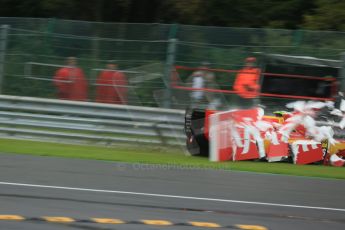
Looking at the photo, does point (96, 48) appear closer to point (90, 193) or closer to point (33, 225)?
point (90, 193)

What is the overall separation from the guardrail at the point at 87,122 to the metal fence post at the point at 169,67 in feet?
2.11

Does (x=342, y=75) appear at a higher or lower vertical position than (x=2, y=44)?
lower

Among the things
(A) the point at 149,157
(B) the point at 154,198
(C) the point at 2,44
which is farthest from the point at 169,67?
(B) the point at 154,198

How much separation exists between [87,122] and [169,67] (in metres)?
2.25

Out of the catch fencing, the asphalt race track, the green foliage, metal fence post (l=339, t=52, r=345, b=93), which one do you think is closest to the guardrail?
the catch fencing

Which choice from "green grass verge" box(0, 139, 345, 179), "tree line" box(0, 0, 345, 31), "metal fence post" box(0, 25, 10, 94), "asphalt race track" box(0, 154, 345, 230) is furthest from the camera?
"tree line" box(0, 0, 345, 31)

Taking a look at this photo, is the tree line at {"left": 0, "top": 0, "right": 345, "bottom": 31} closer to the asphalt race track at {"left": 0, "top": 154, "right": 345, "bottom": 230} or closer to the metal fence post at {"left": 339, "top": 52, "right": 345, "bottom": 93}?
the metal fence post at {"left": 339, "top": 52, "right": 345, "bottom": 93}

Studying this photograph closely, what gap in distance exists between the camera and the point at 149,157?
40.0 ft

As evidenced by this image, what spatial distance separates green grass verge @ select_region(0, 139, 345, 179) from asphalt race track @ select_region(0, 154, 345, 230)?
64 centimetres

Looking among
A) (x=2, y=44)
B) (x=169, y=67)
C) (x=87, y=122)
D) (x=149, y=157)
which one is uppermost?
(x=2, y=44)

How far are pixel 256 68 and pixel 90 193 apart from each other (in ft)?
24.0

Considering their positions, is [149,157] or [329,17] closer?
[149,157]

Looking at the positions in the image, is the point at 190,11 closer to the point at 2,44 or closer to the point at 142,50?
the point at 142,50

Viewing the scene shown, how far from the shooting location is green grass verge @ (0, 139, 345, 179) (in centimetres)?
1141
